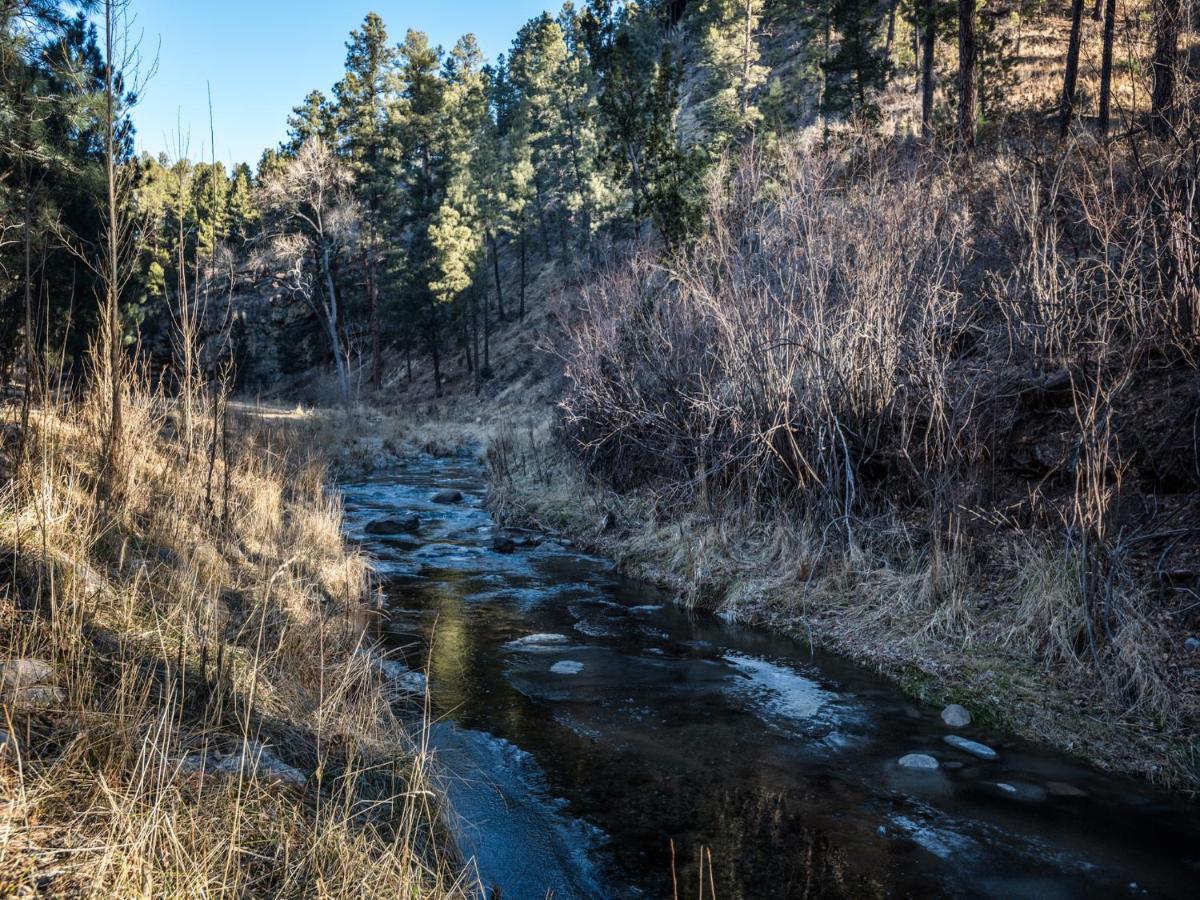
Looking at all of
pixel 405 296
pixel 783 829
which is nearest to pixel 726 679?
pixel 783 829

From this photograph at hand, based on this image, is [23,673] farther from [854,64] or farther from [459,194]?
[459,194]

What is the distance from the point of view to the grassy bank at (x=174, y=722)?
103 inches

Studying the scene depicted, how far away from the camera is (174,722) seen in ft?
12.1

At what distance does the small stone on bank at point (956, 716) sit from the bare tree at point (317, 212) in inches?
1152

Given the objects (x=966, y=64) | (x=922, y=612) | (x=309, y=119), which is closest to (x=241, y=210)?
(x=309, y=119)

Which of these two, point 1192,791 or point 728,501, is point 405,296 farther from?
point 1192,791

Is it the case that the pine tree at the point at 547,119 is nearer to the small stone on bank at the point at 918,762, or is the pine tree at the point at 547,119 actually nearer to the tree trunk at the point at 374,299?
the tree trunk at the point at 374,299

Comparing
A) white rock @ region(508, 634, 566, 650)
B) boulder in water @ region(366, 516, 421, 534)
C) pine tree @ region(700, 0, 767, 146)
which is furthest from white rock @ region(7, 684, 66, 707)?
pine tree @ region(700, 0, 767, 146)

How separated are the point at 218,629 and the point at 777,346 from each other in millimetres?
6776

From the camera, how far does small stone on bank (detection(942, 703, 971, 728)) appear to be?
19.6ft

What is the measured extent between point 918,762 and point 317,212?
32463 millimetres

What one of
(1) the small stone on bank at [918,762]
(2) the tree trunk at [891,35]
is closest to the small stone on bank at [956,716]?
(1) the small stone on bank at [918,762]

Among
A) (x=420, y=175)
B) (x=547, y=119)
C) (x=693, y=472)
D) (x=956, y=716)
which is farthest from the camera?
(x=547, y=119)

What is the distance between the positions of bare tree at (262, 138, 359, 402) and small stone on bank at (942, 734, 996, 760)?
29.5m
